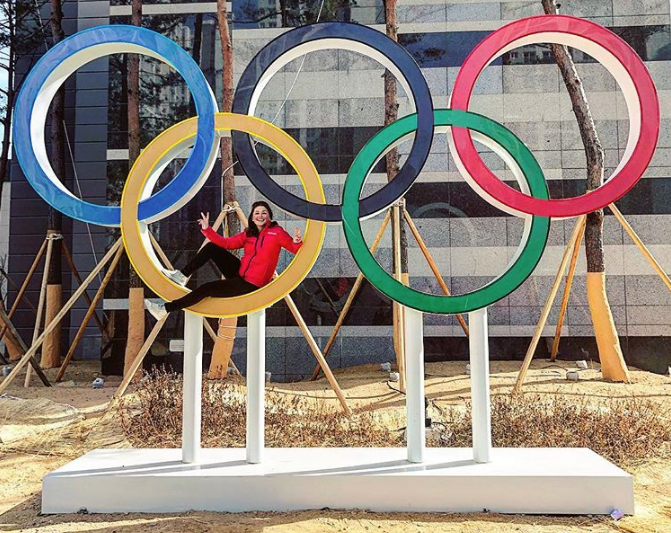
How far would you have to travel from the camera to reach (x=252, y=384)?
4762 millimetres

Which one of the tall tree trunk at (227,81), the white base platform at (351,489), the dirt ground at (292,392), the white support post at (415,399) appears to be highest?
the tall tree trunk at (227,81)

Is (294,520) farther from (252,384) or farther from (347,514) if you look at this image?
(252,384)

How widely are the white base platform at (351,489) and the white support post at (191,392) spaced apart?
0.80 feet

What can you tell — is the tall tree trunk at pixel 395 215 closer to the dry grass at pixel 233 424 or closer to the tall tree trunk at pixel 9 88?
the dry grass at pixel 233 424

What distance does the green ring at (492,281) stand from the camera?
4680mm

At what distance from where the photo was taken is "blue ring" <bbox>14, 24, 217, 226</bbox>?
484 cm

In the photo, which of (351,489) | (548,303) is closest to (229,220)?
(548,303)

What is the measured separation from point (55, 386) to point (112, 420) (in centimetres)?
335

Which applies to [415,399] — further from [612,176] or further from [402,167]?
[612,176]

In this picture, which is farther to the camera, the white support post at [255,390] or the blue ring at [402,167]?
the blue ring at [402,167]

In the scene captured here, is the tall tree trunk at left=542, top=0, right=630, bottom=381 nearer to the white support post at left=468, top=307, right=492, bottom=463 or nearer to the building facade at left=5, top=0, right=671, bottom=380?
the building facade at left=5, top=0, right=671, bottom=380

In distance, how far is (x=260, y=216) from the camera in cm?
495

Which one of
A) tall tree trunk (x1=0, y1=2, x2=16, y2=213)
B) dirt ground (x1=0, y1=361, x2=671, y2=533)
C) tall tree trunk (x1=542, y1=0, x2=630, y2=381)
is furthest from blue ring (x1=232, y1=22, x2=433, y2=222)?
tall tree trunk (x1=0, y1=2, x2=16, y2=213)

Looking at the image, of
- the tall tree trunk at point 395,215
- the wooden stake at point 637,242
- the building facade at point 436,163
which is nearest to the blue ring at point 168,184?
the tall tree trunk at point 395,215
